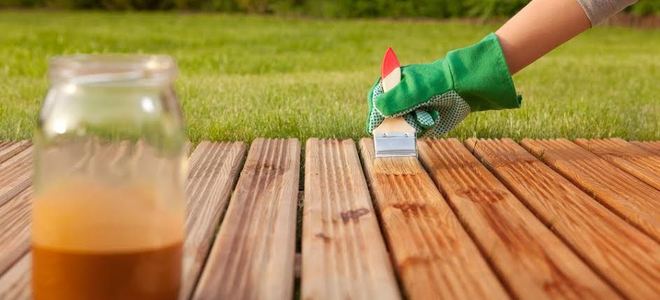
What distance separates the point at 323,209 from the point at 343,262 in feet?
1.09

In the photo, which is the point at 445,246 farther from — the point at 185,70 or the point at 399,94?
the point at 185,70

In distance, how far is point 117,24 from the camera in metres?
10.9

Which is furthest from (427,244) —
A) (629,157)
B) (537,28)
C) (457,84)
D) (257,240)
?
(629,157)

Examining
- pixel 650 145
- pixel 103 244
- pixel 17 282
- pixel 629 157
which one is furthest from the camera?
pixel 650 145

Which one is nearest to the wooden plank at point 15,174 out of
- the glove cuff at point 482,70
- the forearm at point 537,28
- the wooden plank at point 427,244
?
the wooden plank at point 427,244

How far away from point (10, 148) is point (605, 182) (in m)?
1.29

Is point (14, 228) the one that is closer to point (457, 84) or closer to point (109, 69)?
point (109, 69)

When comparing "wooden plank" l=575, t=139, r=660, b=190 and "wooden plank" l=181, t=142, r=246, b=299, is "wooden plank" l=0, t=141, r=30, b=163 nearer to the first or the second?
"wooden plank" l=181, t=142, r=246, b=299

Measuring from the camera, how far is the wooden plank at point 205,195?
1370mm

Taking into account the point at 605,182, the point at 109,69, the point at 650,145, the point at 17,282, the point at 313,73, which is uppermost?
the point at 109,69

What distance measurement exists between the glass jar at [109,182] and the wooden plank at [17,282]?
0.40 feet

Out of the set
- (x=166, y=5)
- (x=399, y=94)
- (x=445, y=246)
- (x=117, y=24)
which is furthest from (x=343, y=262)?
(x=166, y=5)

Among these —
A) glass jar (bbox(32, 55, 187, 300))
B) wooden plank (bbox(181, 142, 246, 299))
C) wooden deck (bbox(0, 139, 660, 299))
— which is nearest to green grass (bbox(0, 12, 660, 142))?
wooden plank (bbox(181, 142, 246, 299))

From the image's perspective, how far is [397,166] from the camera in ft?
6.80
